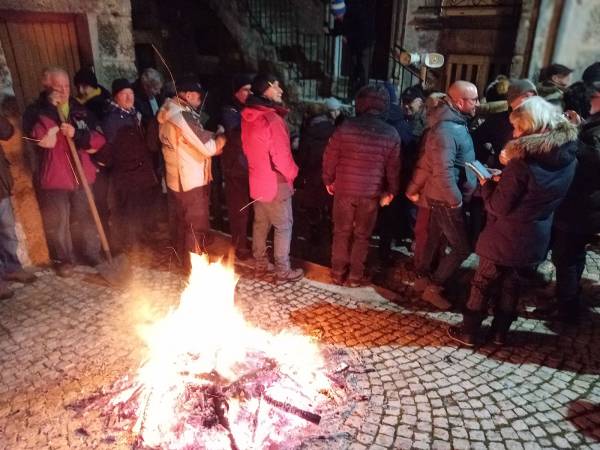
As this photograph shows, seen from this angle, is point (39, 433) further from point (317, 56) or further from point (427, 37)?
point (317, 56)

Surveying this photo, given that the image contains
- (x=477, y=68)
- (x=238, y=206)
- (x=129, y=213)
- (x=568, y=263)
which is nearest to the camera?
(x=568, y=263)

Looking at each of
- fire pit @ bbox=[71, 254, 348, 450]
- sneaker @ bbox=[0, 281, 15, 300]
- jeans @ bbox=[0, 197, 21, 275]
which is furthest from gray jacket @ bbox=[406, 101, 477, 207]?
sneaker @ bbox=[0, 281, 15, 300]

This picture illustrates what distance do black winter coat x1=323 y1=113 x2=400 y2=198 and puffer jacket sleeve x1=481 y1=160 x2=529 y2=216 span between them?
1341mm

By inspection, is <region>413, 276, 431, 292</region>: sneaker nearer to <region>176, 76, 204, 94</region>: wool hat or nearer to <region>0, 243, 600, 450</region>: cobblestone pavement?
<region>0, 243, 600, 450</region>: cobblestone pavement

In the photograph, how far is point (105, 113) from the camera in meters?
5.88

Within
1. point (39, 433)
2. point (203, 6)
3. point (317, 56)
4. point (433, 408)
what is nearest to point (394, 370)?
point (433, 408)

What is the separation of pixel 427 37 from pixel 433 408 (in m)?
10.4

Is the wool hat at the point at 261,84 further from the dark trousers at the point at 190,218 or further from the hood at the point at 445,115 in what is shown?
the hood at the point at 445,115

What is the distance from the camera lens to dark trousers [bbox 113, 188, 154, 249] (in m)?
6.52

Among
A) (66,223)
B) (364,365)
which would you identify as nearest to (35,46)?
(66,223)

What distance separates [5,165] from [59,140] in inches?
25.9

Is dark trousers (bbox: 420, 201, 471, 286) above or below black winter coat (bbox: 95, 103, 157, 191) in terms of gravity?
below

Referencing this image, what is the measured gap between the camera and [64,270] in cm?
596

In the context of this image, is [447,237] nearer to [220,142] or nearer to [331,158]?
[331,158]
